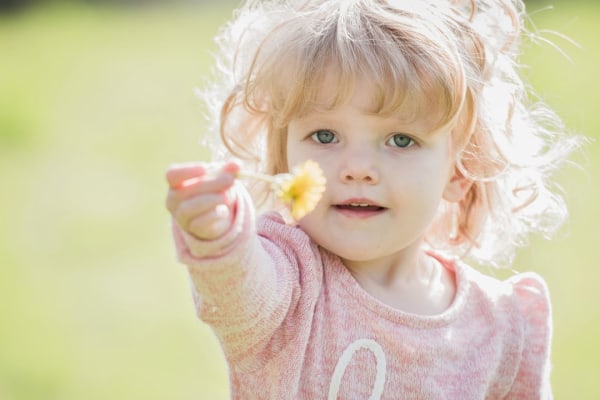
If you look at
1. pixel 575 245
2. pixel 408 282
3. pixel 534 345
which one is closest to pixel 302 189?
pixel 408 282

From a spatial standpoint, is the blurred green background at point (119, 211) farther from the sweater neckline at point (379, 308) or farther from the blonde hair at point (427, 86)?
the sweater neckline at point (379, 308)

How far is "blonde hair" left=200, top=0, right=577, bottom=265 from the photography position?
213 centimetres

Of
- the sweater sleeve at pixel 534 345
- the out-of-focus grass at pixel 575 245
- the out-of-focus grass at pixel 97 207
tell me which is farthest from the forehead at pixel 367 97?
the out-of-focus grass at pixel 97 207

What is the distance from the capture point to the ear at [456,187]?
239 centimetres

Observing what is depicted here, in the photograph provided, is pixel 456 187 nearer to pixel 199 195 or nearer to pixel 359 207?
pixel 359 207

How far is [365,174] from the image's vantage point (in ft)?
6.84

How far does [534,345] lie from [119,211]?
3430 mm

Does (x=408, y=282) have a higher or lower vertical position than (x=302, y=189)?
lower

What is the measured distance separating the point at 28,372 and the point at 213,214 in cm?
226

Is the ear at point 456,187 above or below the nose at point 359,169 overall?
below

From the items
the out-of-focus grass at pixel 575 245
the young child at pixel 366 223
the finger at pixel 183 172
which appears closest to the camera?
the finger at pixel 183 172

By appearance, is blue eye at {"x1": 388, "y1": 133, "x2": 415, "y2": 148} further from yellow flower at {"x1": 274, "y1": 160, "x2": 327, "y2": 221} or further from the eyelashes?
yellow flower at {"x1": 274, "y1": 160, "x2": 327, "y2": 221}

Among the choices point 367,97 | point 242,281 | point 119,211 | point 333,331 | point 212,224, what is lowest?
point 119,211

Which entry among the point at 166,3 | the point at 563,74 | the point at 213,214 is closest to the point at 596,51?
the point at 563,74
